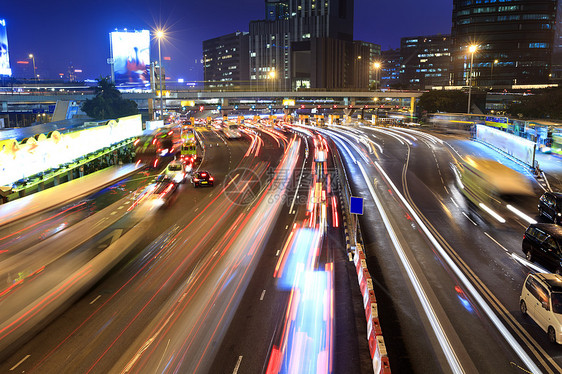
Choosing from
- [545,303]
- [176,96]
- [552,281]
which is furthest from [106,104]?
[545,303]

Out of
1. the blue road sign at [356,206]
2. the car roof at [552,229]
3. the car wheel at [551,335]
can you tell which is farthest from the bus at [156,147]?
the car wheel at [551,335]

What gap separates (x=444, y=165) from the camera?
153 ft

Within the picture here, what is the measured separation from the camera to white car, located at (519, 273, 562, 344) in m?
13.5

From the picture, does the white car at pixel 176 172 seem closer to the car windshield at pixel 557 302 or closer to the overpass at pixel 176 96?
the car windshield at pixel 557 302

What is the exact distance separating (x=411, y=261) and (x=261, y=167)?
28428 millimetres

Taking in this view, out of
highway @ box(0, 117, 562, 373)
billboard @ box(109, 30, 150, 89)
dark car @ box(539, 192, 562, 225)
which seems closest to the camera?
highway @ box(0, 117, 562, 373)

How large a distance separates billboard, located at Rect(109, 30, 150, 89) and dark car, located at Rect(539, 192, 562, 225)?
477ft

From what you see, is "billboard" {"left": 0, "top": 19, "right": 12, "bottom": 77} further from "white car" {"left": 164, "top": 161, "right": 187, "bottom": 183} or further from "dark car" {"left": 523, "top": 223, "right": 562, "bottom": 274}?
"dark car" {"left": 523, "top": 223, "right": 562, "bottom": 274}

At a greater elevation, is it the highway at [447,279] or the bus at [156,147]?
the bus at [156,147]

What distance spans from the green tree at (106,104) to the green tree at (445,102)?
71021 mm

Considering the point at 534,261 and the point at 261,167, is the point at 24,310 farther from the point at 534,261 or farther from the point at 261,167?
the point at 261,167

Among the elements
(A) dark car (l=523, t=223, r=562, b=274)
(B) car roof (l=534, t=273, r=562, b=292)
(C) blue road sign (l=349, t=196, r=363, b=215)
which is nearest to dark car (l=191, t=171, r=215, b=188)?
(C) blue road sign (l=349, t=196, r=363, b=215)

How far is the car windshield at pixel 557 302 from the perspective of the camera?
13.7m

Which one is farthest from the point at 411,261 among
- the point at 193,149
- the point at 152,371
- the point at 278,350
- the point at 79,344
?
the point at 193,149
